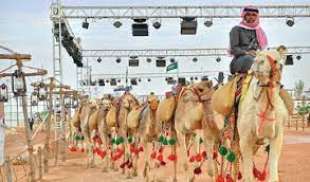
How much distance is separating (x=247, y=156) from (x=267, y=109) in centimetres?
88

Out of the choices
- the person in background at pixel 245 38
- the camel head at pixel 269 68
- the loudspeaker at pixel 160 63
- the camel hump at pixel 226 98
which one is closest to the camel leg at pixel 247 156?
the camel hump at pixel 226 98

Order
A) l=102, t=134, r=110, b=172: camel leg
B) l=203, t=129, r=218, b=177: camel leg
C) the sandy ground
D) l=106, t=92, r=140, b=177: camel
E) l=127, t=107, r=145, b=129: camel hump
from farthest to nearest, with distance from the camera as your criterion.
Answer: l=102, t=134, r=110, b=172: camel leg
l=106, t=92, r=140, b=177: camel
l=127, t=107, r=145, b=129: camel hump
the sandy ground
l=203, t=129, r=218, b=177: camel leg

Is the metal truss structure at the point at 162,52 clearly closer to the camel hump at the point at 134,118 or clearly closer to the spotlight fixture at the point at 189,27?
the spotlight fixture at the point at 189,27

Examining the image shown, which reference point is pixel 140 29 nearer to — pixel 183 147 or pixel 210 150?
pixel 183 147

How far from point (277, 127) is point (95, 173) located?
12087 millimetres

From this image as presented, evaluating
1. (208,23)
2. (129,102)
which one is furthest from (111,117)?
(208,23)

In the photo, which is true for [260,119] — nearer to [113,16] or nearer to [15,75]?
[15,75]

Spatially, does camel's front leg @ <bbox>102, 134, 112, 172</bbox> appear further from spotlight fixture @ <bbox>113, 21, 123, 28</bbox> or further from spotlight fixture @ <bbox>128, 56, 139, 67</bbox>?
spotlight fixture @ <bbox>128, 56, 139, 67</bbox>

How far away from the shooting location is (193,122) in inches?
495

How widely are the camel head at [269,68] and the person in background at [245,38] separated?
4.66ft

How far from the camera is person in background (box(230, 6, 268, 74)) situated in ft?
30.6

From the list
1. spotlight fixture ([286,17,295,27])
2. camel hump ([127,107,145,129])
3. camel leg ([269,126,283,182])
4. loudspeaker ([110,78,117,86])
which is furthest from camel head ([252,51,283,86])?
loudspeaker ([110,78,117,86])

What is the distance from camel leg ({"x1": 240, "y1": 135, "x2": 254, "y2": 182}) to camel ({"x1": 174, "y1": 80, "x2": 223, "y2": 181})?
2.07 meters

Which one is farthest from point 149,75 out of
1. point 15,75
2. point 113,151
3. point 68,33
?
point 15,75
